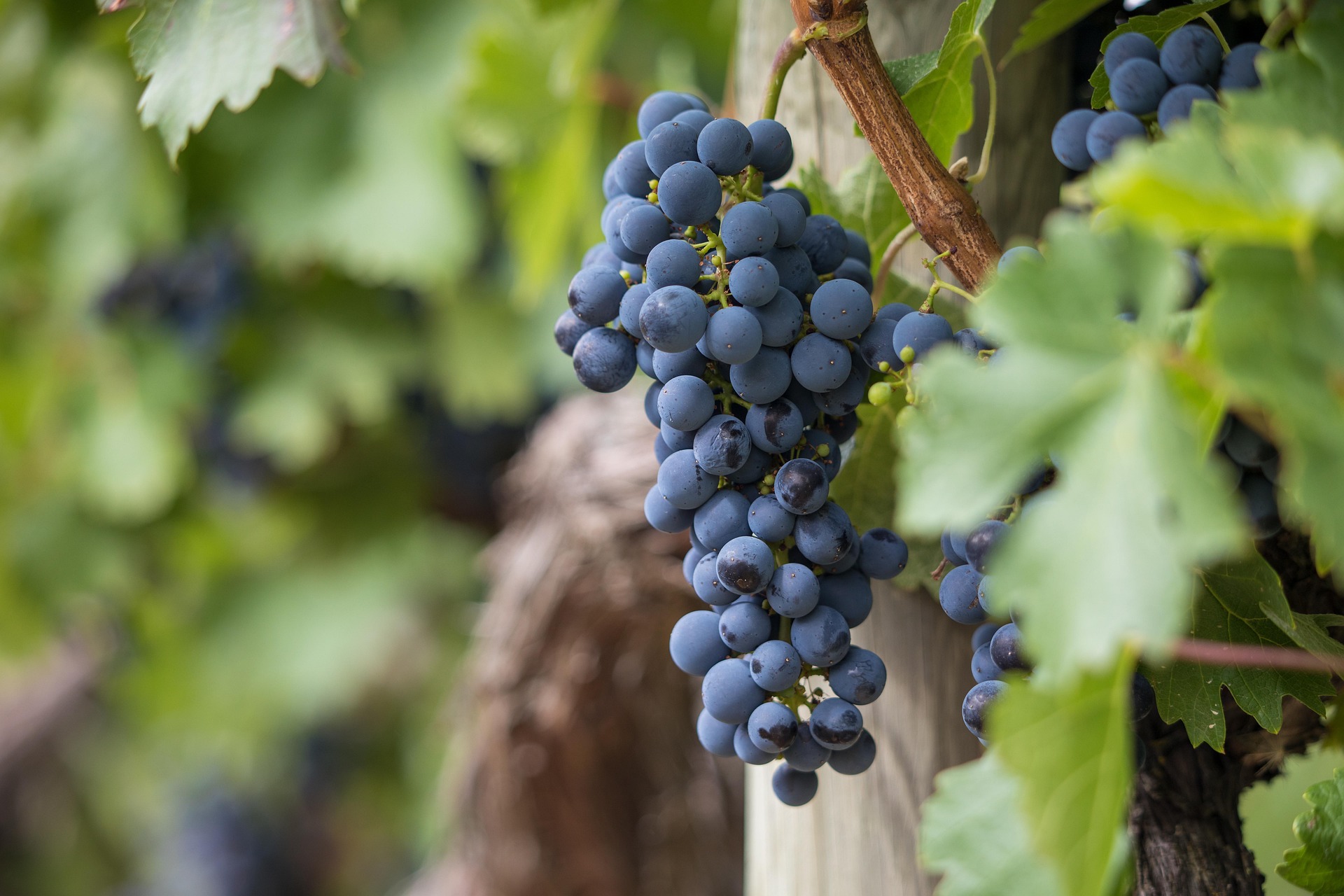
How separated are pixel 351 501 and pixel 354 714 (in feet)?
2.34

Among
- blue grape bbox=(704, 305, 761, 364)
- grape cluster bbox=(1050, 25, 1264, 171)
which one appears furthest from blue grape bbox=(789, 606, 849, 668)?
grape cluster bbox=(1050, 25, 1264, 171)

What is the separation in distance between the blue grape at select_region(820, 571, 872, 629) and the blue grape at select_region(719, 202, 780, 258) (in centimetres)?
13

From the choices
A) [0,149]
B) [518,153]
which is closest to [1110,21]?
[518,153]

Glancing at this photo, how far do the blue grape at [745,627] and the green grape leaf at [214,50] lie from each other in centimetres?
33

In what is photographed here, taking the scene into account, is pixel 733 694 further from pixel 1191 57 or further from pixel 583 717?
pixel 583 717

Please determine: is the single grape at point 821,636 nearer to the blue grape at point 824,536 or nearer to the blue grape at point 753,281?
the blue grape at point 824,536

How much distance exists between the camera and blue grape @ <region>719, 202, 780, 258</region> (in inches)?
14.1

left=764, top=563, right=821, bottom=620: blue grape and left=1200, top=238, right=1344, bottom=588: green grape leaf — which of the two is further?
left=764, top=563, right=821, bottom=620: blue grape

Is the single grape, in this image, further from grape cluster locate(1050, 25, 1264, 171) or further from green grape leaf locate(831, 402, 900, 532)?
grape cluster locate(1050, 25, 1264, 171)

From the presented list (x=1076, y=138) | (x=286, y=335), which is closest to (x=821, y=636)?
(x=1076, y=138)

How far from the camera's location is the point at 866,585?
1.31 ft

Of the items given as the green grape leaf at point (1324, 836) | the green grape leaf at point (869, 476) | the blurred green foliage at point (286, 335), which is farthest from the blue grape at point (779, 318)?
the blurred green foliage at point (286, 335)

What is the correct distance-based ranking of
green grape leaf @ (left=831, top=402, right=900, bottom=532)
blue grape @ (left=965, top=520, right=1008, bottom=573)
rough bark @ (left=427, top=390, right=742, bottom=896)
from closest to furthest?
blue grape @ (left=965, top=520, right=1008, bottom=573) → green grape leaf @ (left=831, top=402, right=900, bottom=532) → rough bark @ (left=427, top=390, right=742, bottom=896)

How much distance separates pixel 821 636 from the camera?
1.21 feet
